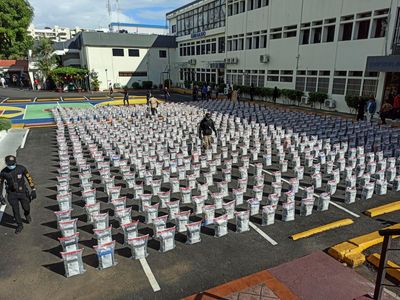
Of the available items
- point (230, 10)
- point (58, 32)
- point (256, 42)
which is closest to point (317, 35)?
point (256, 42)

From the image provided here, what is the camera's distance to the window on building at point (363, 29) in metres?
23.2

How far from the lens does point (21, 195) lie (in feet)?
24.6

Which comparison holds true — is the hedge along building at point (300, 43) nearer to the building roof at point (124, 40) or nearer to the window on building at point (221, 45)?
the window on building at point (221, 45)

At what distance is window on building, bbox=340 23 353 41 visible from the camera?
80.1ft

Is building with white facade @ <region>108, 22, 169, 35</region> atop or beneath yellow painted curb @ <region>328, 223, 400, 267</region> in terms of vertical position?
atop

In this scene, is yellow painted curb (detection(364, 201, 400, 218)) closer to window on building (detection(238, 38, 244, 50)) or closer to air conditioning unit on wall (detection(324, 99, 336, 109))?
air conditioning unit on wall (detection(324, 99, 336, 109))

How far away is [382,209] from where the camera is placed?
8500 millimetres

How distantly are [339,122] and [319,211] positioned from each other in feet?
40.0

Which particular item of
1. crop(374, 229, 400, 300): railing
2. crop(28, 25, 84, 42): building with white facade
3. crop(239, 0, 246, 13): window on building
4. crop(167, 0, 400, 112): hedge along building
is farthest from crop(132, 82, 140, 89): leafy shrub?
crop(28, 25, 84, 42): building with white facade

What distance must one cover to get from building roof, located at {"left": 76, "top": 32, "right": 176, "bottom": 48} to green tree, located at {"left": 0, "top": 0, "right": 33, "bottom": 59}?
8331 millimetres

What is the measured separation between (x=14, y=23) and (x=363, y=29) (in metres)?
47.3

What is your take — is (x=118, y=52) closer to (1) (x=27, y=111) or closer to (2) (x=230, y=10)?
(2) (x=230, y=10)

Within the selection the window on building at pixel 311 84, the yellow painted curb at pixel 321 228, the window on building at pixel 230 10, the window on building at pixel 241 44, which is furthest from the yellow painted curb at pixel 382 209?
the window on building at pixel 230 10

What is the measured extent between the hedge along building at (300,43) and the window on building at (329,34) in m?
0.02
